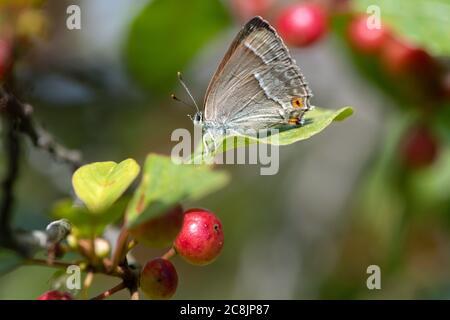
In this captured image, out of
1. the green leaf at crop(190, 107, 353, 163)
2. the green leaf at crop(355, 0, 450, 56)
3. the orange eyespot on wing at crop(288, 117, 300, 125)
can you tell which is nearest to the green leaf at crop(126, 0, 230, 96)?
the green leaf at crop(355, 0, 450, 56)

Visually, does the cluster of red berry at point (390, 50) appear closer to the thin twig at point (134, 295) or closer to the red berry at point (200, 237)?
the red berry at point (200, 237)

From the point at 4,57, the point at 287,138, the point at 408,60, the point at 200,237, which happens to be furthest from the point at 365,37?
the point at 200,237

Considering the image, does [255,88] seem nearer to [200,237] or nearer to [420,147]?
[420,147]

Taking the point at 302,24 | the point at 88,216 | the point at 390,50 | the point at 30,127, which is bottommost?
the point at 88,216

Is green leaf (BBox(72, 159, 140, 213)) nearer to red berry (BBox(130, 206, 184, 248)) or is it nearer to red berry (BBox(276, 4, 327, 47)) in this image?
red berry (BBox(130, 206, 184, 248))
